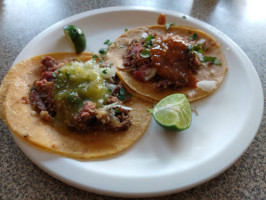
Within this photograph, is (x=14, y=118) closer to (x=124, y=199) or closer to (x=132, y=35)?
(x=124, y=199)

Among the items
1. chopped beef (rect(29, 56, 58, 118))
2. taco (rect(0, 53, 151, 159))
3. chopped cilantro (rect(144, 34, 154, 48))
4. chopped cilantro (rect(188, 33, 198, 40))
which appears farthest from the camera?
chopped cilantro (rect(188, 33, 198, 40))

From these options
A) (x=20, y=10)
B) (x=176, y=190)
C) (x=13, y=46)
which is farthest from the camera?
(x=20, y=10)

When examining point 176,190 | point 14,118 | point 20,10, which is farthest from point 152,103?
point 20,10

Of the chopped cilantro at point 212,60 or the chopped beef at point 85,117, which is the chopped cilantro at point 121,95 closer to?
the chopped beef at point 85,117

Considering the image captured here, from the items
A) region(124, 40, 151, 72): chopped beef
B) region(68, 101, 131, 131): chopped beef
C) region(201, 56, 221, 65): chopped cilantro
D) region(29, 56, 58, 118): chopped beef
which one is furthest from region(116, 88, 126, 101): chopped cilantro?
region(201, 56, 221, 65): chopped cilantro

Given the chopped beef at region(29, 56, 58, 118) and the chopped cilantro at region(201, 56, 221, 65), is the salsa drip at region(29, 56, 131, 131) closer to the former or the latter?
the chopped beef at region(29, 56, 58, 118)

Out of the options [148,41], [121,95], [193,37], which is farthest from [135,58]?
[193,37]

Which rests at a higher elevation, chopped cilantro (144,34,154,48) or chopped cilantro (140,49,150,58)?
chopped cilantro (144,34,154,48)
